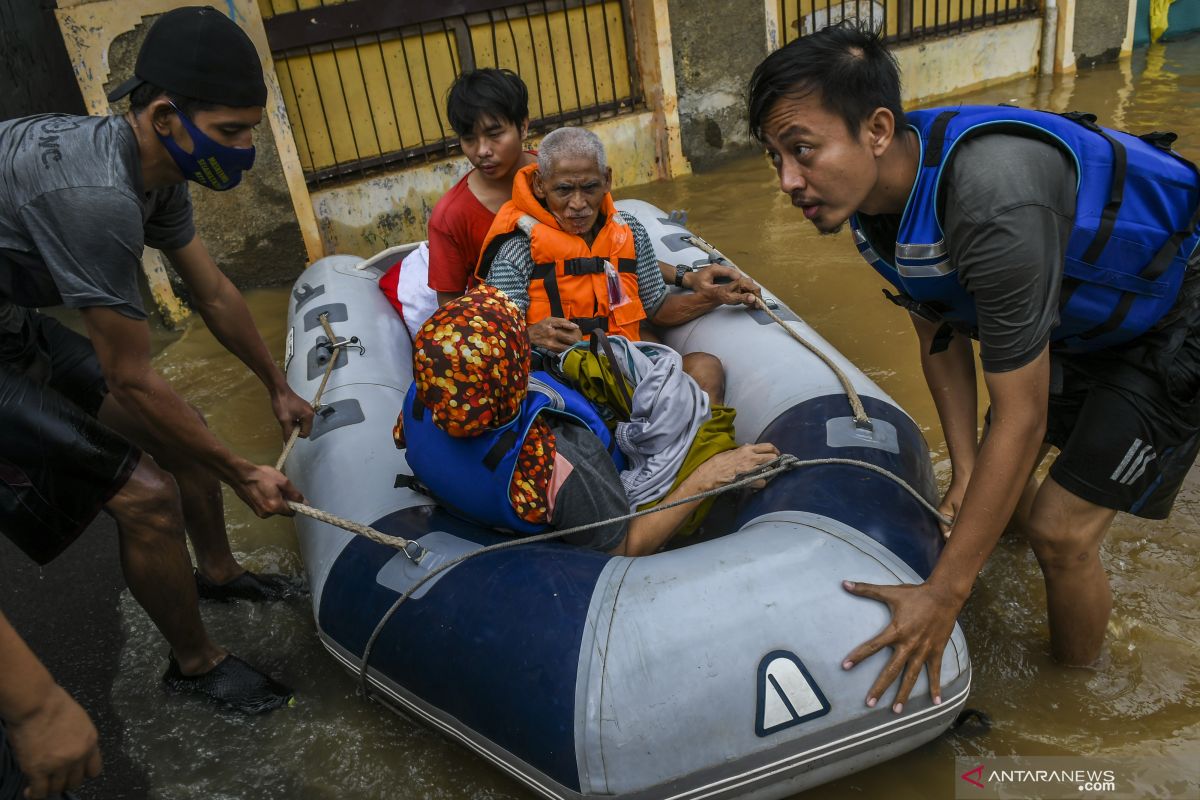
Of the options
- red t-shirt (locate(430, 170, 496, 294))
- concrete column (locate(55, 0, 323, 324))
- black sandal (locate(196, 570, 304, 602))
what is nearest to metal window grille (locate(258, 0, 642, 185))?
concrete column (locate(55, 0, 323, 324))

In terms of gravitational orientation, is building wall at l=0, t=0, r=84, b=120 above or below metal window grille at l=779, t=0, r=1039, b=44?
above

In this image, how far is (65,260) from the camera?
185 centimetres

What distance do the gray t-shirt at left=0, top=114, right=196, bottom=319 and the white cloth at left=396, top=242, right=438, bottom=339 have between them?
1.45 m

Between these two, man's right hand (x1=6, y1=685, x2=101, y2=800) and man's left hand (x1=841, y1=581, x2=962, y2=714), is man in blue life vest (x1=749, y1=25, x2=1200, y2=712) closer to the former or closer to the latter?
man's left hand (x1=841, y1=581, x2=962, y2=714)

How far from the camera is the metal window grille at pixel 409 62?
4.82 m

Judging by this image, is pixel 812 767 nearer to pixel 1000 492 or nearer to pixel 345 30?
pixel 1000 492

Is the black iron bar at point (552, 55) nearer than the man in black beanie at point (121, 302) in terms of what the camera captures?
No

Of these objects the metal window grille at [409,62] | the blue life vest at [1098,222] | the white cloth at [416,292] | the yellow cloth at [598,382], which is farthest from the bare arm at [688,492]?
the metal window grille at [409,62]

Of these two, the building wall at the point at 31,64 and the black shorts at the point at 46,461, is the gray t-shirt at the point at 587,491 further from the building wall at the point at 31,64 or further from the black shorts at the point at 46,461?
the building wall at the point at 31,64

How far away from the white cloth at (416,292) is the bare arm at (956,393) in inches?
70.3

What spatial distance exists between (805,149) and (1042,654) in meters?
1.38

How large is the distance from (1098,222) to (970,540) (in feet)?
2.04

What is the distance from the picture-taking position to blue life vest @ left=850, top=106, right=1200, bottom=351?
166 cm

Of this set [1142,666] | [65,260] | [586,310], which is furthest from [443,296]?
[1142,666]
